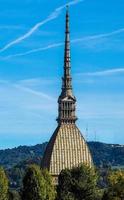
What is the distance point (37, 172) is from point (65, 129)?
136 feet

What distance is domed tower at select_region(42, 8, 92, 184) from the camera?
192 m

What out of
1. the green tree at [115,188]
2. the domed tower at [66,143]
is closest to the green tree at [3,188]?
the green tree at [115,188]

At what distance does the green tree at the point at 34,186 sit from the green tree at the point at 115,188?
10.4 meters

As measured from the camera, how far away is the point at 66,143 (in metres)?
194

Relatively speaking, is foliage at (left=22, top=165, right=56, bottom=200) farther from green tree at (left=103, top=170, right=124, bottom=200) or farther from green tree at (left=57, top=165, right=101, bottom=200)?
green tree at (left=103, top=170, right=124, bottom=200)

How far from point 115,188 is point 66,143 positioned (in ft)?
134

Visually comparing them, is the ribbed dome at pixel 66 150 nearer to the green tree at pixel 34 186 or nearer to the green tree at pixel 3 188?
the green tree at pixel 34 186

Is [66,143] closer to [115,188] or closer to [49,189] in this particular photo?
[49,189]

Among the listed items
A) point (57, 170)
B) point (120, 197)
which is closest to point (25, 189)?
point (120, 197)

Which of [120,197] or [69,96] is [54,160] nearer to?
[69,96]

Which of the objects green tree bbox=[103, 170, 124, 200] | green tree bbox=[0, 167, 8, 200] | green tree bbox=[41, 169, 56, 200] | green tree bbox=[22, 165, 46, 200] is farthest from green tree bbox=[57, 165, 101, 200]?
green tree bbox=[0, 167, 8, 200]

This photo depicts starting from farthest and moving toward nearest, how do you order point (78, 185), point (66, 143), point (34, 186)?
1. point (66, 143)
2. point (78, 185)
3. point (34, 186)

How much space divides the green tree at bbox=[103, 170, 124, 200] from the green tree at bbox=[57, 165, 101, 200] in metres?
2.84

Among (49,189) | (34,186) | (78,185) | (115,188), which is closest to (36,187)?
(34,186)
